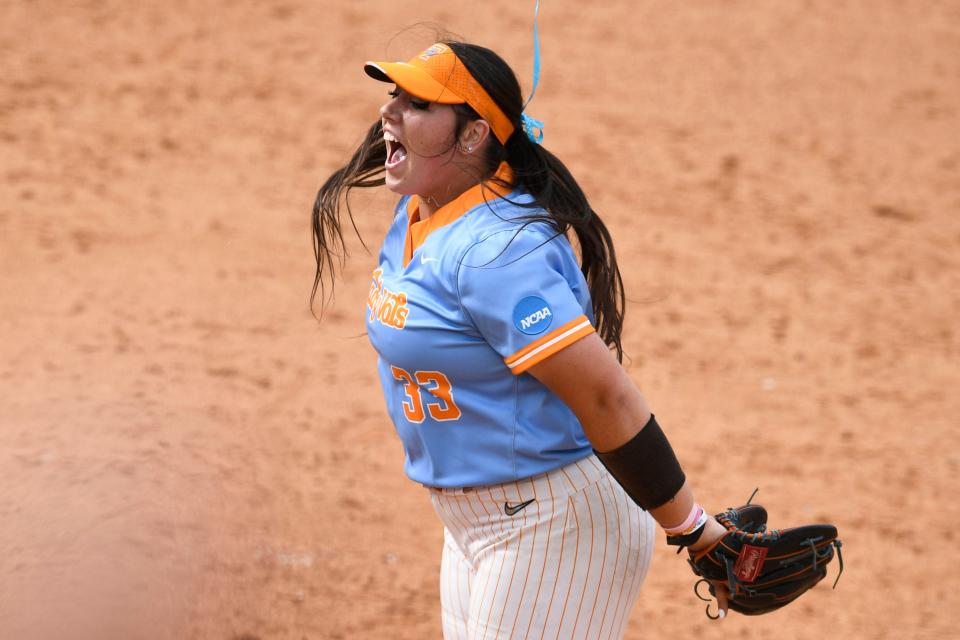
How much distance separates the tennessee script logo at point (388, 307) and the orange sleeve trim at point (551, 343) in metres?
0.27

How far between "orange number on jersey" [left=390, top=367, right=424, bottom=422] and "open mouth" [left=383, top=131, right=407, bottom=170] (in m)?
0.45

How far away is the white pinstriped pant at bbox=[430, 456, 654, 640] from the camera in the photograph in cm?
228

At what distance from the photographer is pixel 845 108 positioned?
27.5 ft

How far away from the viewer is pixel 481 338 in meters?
2.19

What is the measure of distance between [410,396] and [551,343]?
0.38 m

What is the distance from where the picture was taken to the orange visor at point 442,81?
91.9 inches

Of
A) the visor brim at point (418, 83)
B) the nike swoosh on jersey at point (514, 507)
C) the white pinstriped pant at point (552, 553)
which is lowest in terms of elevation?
the white pinstriped pant at point (552, 553)

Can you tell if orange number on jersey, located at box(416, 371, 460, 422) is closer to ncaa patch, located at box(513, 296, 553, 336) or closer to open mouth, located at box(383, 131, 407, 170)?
ncaa patch, located at box(513, 296, 553, 336)

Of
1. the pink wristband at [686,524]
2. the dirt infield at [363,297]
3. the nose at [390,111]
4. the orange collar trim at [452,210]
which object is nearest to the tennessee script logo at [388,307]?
the orange collar trim at [452,210]

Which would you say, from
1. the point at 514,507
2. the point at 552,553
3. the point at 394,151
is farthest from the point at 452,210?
the point at 552,553

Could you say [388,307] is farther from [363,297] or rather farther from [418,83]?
[363,297]

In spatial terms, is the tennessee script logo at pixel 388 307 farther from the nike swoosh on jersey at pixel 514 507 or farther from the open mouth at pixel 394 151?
the nike swoosh on jersey at pixel 514 507

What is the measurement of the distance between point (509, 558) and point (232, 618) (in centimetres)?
192

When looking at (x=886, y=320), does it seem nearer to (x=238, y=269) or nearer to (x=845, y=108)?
(x=845, y=108)
